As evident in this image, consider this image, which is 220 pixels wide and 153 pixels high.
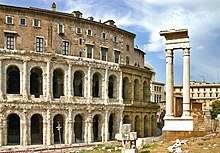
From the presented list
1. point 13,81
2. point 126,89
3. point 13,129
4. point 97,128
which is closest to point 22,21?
point 13,81

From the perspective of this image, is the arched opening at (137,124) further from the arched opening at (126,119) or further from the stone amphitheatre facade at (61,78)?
the arched opening at (126,119)

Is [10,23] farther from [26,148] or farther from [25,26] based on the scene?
[26,148]

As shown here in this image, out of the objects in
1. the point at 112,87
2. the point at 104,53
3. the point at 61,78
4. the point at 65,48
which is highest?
the point at 65,48

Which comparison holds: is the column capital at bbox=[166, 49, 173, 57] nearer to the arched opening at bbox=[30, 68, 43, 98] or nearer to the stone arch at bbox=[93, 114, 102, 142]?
the arched opening at bbox=[30, 68, 43, 98]

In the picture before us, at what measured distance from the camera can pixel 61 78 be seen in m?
43.6

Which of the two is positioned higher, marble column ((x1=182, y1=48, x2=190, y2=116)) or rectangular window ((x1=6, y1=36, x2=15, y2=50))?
rectangular window ((x1=6, y1=36, x2=15, y2=50))

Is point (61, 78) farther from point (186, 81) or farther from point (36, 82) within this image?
point (186, 81)

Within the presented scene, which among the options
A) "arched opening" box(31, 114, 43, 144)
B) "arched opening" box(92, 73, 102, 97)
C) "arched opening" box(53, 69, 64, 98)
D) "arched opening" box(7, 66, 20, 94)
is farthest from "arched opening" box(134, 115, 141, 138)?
"arched opening" box(7, 66, 20, 94)

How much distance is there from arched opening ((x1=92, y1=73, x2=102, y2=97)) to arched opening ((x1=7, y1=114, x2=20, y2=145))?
1124 cm

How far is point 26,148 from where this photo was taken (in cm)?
3806

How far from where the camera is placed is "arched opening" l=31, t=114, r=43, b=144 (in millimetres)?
41500

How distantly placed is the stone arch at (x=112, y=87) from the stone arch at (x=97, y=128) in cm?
403

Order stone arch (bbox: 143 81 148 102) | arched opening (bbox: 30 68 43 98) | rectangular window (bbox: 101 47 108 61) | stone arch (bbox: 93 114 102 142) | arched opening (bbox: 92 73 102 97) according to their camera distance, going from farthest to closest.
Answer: stone arch (bbox: 143 81 148 102), rectangular window (bbox: 101 47 108 61), arched opening (bbox: 92 73 102 97), stone arch (bbox: 93 114 102 142), arched opening (bbox: 30 68 43 98)

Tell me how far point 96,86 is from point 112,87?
2.55 meters
